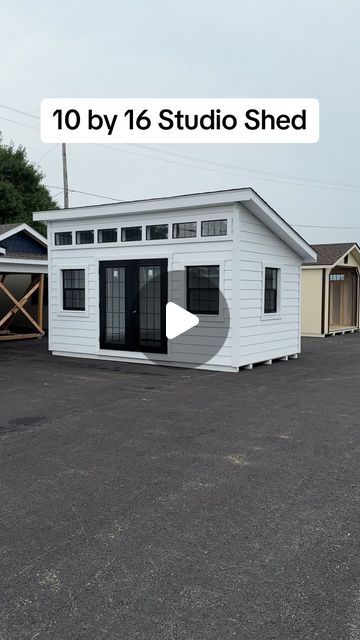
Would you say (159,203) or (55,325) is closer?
(159,203)

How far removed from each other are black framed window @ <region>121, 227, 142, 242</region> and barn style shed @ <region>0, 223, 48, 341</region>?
475 cm

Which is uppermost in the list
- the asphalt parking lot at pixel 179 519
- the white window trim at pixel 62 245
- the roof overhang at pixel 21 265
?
the white window trim at pixel 62 245

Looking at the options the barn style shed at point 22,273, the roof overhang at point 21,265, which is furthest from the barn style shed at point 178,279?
the barn style shed at point 22,273

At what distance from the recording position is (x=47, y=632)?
2.30 meters

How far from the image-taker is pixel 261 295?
A: 10641mm

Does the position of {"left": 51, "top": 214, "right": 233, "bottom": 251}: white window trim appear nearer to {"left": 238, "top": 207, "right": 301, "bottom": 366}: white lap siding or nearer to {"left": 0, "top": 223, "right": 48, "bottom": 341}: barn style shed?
{"left": 238, "top": 207, "right": 301, "bottom": 366}: white lap siding

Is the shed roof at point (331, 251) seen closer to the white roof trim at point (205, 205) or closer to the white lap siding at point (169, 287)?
the white roof trim at point (205, 205)

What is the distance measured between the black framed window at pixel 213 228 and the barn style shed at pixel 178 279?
0.02 meters

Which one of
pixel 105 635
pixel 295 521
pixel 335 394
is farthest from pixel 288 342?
pixel 105 635

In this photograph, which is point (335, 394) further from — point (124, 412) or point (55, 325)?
point (55, 325)

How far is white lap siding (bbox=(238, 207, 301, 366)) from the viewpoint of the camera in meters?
9.94

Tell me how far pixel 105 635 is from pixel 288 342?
1014cm

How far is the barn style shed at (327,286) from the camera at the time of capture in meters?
17.8

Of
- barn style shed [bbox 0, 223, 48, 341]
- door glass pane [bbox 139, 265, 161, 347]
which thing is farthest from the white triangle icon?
barn style shed [bbox 0, 223, 48, 341]
